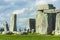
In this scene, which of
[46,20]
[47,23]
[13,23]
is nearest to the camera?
[46,20]

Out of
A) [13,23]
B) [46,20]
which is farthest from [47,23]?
[13,23]

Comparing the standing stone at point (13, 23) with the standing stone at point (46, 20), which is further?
the standing stone at point (13, 23)

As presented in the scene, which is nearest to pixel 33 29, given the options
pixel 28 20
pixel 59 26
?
pixel 28 20

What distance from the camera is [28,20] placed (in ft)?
151

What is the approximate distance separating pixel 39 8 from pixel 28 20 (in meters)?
8.06

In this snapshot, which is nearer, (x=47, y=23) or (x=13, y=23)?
(x=47, y=23)

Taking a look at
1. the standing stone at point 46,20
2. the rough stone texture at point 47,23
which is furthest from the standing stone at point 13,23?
the rough stone texture at point 47,23

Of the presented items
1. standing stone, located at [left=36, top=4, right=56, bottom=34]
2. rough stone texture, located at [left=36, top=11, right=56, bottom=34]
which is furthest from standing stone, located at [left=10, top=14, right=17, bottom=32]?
rough stone texture, located at [left=36, top=11, right=56, bottom=34]

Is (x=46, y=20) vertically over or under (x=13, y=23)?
over

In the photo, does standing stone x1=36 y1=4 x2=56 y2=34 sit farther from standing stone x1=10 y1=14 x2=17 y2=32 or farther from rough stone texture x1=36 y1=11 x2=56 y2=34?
standing stone x1=10 y1=14 x2=17 y2=32

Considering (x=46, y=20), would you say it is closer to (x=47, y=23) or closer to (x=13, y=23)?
(x=47, y=23)

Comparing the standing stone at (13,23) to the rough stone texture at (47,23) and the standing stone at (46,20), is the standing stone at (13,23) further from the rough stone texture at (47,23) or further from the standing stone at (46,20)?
the rough stone texture at (47,23)

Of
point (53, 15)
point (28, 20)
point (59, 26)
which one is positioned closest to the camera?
point (59, 26)

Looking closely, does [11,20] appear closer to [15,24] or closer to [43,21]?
[15,24]
